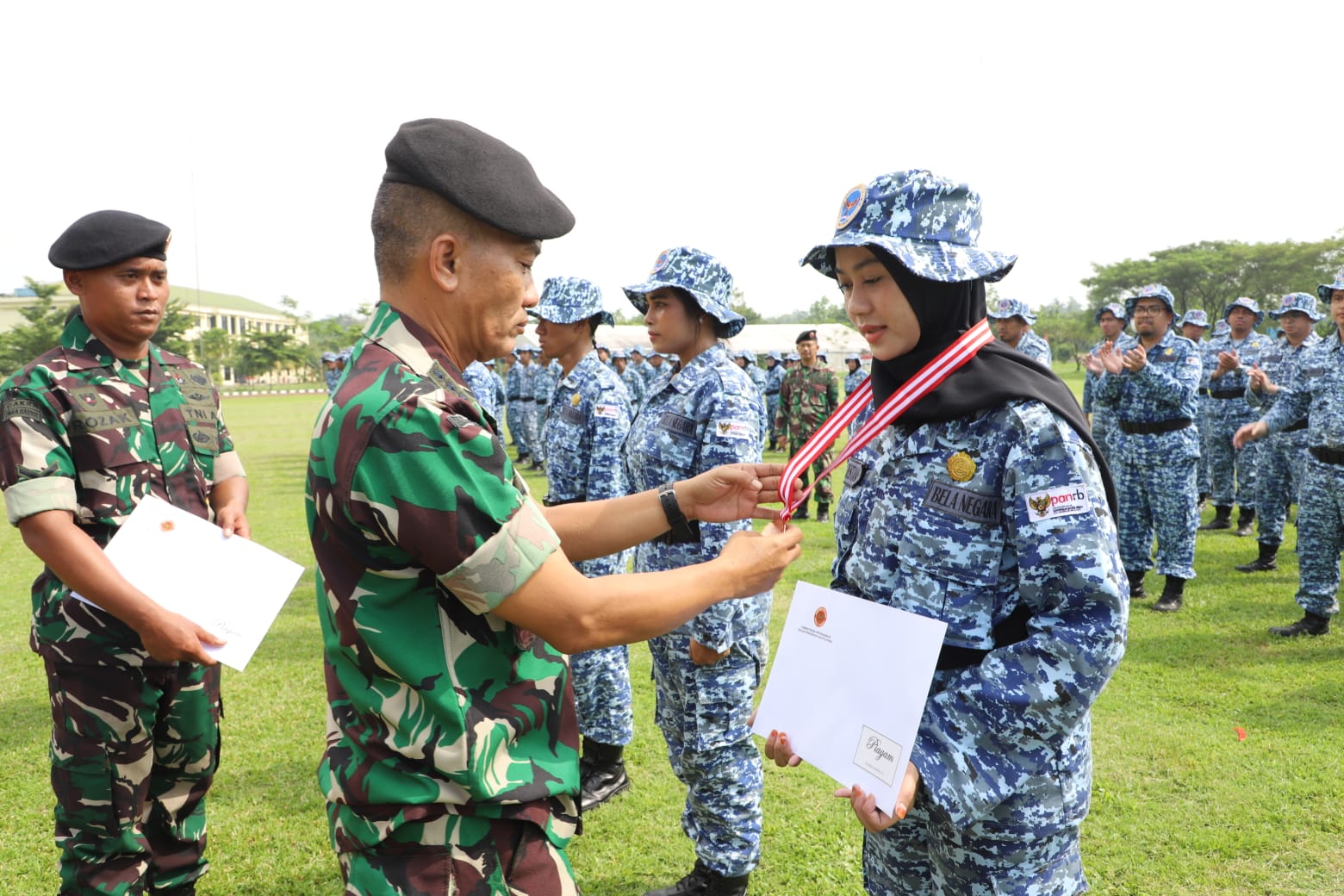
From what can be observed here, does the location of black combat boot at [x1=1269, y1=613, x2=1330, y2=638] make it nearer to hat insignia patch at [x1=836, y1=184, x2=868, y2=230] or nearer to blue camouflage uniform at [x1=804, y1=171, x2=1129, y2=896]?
blue camouflage uniform at [x1=804, y1=171, x2=1129, y2=896]

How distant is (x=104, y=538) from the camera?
3.03 meters

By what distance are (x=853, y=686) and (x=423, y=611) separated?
0.92 metres

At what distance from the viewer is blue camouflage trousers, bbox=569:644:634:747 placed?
463 cm

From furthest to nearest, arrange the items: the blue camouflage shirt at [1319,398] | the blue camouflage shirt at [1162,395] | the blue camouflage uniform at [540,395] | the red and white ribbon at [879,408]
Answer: the blue camouflage uniform at [540,395], the blue camouflage shirt at [1162,395], the blue camouflage shirt at [1319,398], the red and white ribbon at [879,408]

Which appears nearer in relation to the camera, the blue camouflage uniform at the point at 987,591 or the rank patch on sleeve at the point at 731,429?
the blue camouflage uniform at the point at 987,591

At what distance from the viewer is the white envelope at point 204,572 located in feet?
9.17

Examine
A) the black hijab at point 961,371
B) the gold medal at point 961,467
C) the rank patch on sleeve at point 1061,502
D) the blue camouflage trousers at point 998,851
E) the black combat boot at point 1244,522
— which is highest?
the black hijab at point 961,371

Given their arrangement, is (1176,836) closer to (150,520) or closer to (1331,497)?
(1331,497)

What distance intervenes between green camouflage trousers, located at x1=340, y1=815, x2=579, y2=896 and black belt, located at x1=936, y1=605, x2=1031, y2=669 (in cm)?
97

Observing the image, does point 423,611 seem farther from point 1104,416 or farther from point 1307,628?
point 1104,416

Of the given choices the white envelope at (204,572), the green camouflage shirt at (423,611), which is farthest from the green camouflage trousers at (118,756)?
the green camouflage shirt at (423,611)

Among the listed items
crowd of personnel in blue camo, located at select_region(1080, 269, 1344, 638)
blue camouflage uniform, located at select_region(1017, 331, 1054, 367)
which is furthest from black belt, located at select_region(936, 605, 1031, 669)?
blue camouflage uniform, located at select_region(1017, 331, 1054, 367)

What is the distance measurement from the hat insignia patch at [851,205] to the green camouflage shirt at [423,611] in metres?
1.02

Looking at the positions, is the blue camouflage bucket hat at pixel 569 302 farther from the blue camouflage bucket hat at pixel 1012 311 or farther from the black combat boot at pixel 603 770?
the blue camouflage bucket hat at pixel 1012 311
